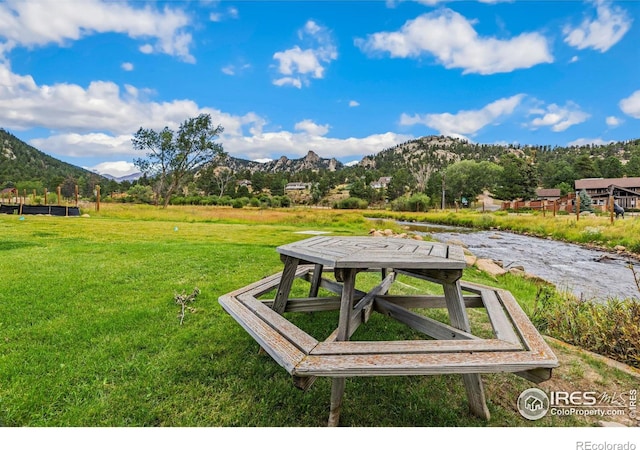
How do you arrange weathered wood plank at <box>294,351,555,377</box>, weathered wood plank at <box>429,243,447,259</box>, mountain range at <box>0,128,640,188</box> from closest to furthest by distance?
weathered wood plank at <box>294,351,555,377</box> → weathered wood plank at <box>429,243,447,259</box> → mountain range at <box>0,128,640,188</box>

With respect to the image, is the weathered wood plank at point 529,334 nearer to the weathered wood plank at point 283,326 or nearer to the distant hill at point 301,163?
the weathered wood plank at point 283,326

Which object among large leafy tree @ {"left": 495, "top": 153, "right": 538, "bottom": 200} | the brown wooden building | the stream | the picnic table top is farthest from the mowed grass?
large leafy tree @ {"left": 495, "top": 153, "right": 538, "bottom": 200}

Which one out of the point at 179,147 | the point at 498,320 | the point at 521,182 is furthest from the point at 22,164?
the point at 521,182

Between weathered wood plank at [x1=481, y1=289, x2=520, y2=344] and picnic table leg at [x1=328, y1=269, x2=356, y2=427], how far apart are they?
85cm

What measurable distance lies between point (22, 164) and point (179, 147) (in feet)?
61.5

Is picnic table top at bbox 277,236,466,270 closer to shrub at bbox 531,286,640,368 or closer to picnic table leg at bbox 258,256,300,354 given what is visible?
picnic table leg at bbox 258,256,300,354

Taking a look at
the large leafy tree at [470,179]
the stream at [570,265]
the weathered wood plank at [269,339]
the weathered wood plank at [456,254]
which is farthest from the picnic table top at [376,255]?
the large leafy tree at [470,179]

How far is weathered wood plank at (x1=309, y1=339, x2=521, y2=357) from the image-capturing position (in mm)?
1527

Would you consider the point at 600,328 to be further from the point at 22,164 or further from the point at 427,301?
the point at 22,164

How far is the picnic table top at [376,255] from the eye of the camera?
5.90ft

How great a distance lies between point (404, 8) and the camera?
306 centimetres

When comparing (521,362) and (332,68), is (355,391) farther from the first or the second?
(332,68)
